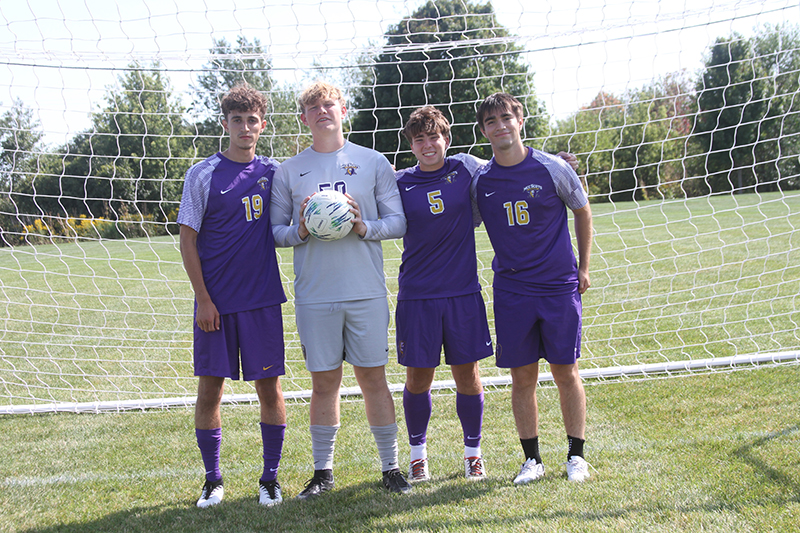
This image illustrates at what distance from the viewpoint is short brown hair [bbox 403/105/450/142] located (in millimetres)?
3129

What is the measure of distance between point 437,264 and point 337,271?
0.54 meters

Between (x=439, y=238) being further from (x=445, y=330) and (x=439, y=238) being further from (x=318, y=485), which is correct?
(x=318, y=485)

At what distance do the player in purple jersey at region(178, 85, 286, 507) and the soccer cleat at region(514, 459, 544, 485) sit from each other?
4.18 feet

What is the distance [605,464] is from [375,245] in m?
1.75

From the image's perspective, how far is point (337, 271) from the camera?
3.03 metres

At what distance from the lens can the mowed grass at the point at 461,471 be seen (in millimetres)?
2764

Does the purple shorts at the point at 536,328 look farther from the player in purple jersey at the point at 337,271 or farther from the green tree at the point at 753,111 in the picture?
the green tree at the point at 753,111

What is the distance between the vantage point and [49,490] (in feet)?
11.2

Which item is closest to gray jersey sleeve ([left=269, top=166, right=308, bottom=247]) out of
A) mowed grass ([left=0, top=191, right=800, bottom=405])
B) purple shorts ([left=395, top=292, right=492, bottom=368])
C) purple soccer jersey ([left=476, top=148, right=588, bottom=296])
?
purple shorts ([left=395, top=292, right=492, bottom=368])

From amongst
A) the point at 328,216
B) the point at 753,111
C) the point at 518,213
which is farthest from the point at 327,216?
the point at 753,111

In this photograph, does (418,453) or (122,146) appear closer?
(418,453)

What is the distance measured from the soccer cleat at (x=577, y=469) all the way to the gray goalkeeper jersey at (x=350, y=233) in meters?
1.34

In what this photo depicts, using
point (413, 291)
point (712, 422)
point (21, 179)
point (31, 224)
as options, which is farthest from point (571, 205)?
point (31, 224)

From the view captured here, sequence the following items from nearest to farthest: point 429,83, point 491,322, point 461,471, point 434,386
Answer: point 461,471 → point 434,386 → point 429,83 → point 491,322
